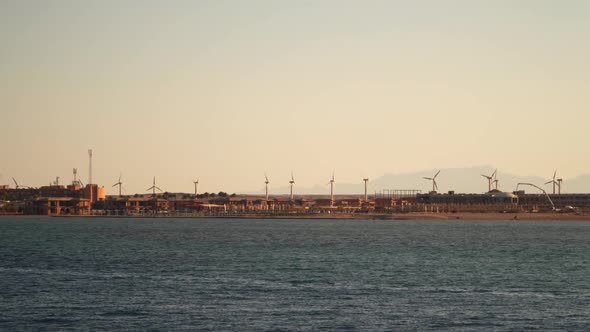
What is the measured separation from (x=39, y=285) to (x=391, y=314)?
3575cm

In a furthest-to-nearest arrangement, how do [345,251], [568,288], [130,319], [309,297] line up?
[345,251]
[568,288]
[309,297]
[130,319]

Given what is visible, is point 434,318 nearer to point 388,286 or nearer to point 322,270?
point 388,286

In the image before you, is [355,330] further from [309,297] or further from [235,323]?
[309,297]

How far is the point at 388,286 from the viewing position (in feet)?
268

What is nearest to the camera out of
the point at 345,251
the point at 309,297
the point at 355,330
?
the point at 355,330

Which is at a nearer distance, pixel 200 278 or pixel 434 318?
pixel 434 318

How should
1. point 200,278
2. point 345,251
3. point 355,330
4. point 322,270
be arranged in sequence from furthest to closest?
point 345,251
point 322,270
point 200,278
point 355,330

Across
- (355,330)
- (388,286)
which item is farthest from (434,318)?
(388,286)

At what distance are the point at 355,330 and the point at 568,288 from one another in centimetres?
3190

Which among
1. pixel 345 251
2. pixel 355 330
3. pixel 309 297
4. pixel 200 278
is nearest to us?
pixel 355 330

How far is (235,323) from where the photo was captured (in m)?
59.3

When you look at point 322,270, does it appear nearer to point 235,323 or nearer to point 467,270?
point 467,270

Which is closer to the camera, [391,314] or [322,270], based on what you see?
[391,314]

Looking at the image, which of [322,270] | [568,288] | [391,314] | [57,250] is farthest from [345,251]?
[391,314]
